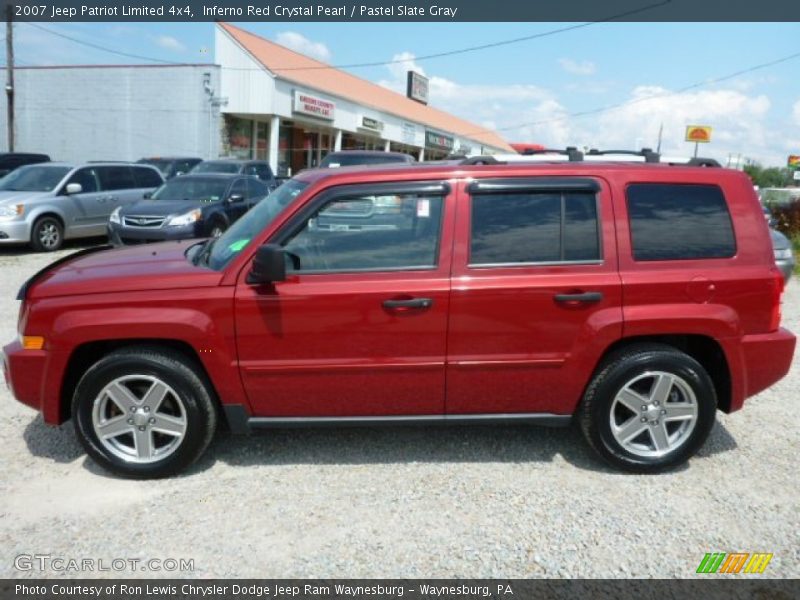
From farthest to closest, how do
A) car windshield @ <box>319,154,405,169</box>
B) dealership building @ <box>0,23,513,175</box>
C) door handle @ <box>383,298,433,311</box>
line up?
1. dealership building @ <box>0,23,513,175</box>
2. car windshield @ <box>319,154,405,169</box>
3. door handle @ <box>383,298,433,311</box>

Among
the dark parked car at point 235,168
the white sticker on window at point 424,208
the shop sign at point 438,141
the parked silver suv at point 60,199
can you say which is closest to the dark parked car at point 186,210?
the parked silver suv at point 60,199

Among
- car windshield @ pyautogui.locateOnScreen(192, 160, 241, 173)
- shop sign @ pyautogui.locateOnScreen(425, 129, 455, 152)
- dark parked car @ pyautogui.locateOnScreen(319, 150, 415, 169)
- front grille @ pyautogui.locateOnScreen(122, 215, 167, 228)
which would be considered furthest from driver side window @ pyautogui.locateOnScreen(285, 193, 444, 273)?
shop sign @ pyautogui.locateOnScreen(425, 129, 455, 152)

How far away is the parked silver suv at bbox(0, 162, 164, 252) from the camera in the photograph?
11016 mm

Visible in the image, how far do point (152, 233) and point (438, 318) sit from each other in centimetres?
834

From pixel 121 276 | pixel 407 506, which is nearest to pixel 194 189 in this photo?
pixel 121 276

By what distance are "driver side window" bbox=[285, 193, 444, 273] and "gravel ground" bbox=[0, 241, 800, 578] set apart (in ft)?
4.03

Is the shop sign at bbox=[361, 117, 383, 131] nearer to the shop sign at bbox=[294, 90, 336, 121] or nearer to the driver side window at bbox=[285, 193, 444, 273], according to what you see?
the shop sign at bbox=[294, 90, 336, 121]

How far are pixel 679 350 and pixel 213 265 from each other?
2.80m

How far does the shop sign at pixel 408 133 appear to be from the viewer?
145 feet

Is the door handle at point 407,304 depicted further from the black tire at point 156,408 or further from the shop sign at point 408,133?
the shop sign at point 408,133

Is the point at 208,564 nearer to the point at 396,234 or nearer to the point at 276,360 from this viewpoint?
the point at 276,360

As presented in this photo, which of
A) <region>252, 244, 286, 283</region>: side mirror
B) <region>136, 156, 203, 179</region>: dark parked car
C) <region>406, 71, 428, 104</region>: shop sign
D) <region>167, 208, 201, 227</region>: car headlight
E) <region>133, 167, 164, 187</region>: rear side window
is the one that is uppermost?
<region>406, 71, 428, 104</region>: shop sign

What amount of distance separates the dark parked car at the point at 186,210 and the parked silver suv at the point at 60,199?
127cm

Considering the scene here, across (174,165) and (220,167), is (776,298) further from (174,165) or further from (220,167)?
(174,165)
